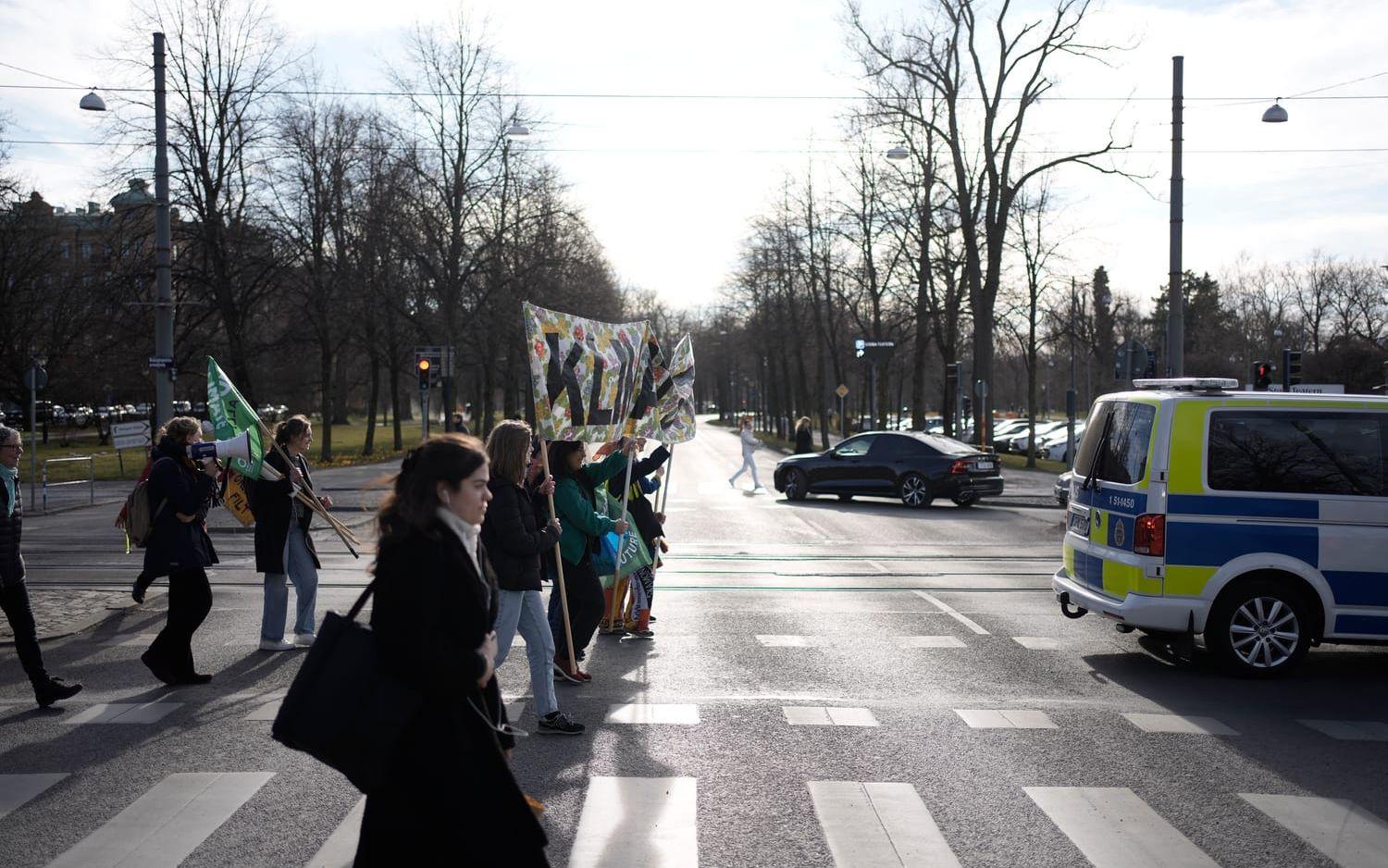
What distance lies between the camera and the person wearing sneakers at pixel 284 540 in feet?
31.1

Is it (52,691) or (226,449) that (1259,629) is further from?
(52,691)

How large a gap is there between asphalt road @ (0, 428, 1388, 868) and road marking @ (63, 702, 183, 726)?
0.08 ft

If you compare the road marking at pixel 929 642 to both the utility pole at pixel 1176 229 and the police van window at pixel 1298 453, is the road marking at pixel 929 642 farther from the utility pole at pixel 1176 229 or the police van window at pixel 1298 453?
the utility pole at pixel 1176 229

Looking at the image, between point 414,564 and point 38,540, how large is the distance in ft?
59.8

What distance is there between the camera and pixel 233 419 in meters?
9.15

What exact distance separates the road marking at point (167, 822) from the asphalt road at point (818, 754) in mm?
17

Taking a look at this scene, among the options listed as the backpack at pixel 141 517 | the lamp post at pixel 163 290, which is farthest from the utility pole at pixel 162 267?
the backpack at pixel 141 517

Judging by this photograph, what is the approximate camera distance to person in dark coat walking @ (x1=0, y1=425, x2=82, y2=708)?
7.59 meters

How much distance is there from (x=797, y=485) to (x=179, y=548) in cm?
1872

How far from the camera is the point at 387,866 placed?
10.9 feet

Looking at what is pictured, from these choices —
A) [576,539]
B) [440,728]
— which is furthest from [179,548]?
[440,728]

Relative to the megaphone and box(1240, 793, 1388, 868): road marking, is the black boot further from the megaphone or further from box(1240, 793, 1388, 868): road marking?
box(1240, 793, 1388, 868): road marking

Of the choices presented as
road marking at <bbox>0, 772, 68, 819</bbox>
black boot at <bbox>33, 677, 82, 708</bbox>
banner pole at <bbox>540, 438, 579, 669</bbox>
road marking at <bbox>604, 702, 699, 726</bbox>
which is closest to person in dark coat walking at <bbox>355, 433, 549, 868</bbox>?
road marking at <bbox>0, 772, 68, 819</bbox>

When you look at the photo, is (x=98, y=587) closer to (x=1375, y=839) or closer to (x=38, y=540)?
(x=38, y=540)
